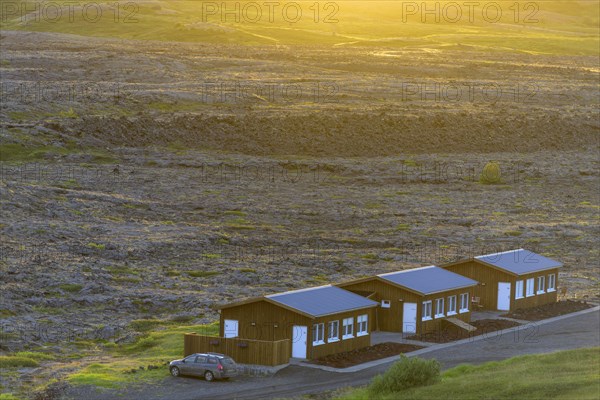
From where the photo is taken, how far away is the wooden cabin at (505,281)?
2400 inches

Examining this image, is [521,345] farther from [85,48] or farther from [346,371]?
[85,48]

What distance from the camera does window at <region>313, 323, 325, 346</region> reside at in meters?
48.4

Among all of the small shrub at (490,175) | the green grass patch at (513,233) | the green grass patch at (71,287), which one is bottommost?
the small shrub at (490,175)

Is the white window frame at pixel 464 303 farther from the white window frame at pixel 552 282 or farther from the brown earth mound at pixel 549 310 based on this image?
the white window frame at pixel 552 282

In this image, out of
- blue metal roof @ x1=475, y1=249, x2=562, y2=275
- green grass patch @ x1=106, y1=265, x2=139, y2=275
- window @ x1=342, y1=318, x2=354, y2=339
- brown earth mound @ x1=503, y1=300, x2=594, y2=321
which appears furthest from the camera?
green grass patch @ x1=106, y1=265, x2=139, y2=275

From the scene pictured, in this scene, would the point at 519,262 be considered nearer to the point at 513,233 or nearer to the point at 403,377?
the point at 513,233

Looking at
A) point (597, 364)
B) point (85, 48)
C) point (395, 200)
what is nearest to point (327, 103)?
point (395, 200)

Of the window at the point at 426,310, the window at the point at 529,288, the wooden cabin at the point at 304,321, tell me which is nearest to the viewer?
the wooden cabin at the point at 304,321

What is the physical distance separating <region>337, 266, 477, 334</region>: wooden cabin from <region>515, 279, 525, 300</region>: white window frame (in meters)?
5.34

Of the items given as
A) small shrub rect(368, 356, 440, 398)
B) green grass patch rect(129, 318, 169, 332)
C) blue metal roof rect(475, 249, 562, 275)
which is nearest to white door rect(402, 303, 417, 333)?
blue metal roof rect(475, 249, 562, 275)

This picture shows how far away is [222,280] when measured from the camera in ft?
→ 221

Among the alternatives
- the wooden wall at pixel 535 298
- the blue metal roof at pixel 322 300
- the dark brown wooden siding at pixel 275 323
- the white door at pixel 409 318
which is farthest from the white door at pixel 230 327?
the wooden wall at pixel 535 298

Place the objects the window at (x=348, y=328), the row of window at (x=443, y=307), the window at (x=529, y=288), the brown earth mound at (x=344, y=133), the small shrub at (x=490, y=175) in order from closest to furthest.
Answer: the window at (x=348, y=328), the row of window at (x=443, y=307), the window at (x=529, y=288), the small shrub at (x=490, y=175), the brown earth mound at (x=344, y=133)

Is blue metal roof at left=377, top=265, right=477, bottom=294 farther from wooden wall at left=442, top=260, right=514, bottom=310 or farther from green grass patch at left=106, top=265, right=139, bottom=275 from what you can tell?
green grass patch at left=106, top=265, right=139, bottom=275
